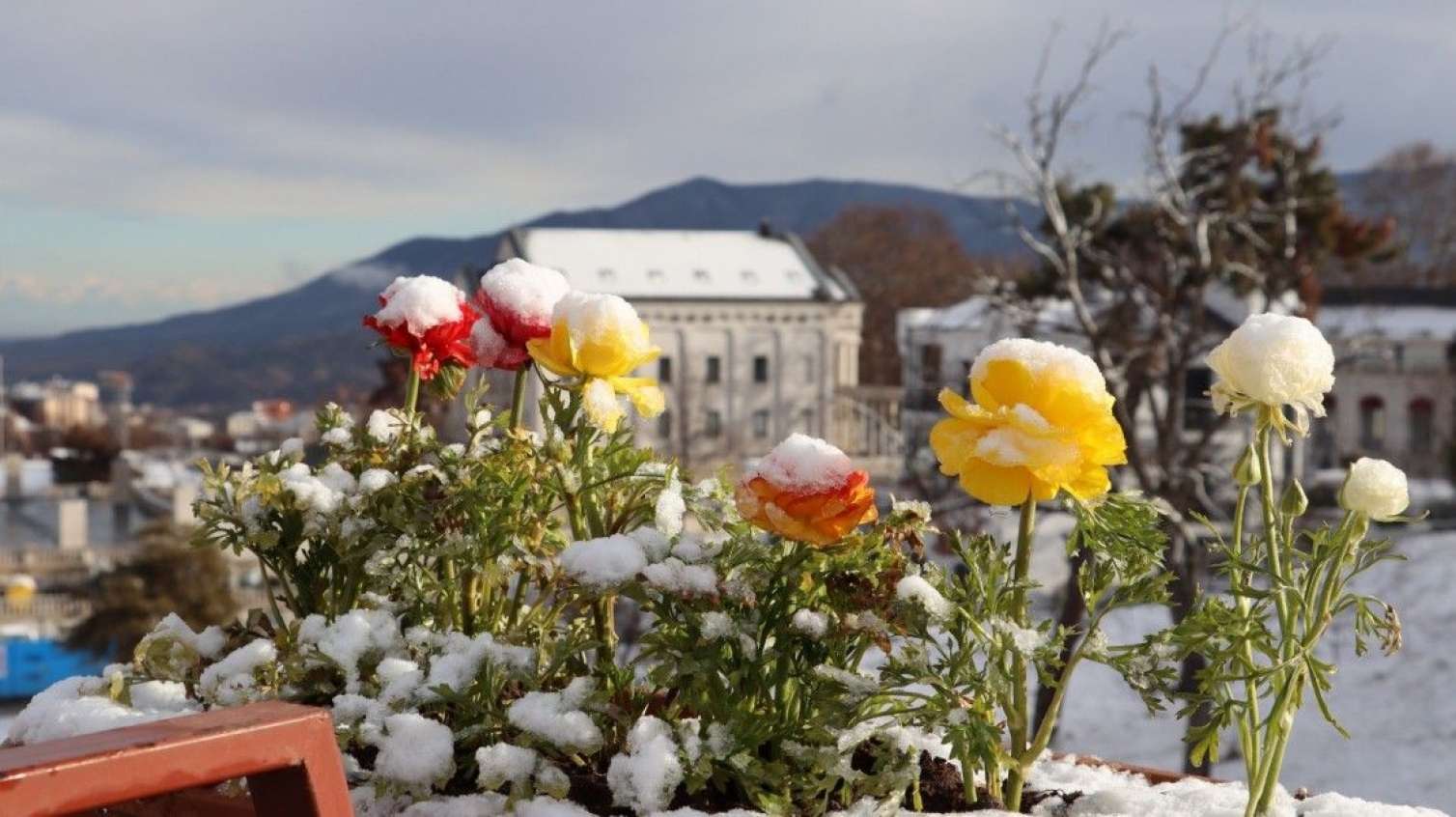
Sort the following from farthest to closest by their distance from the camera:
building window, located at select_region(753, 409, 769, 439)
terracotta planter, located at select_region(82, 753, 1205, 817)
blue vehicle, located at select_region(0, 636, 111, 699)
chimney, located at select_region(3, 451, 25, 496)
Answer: chimney, located at select_region(3, 451, 25, 496), building window, located at select_region(753, 409, 769, 439), blue vehicle, located at select_region(0, 636, 111, 699), terracotta planter, located at select_region(82, 753, 1205, 817)

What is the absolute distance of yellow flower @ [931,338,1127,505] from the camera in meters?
1.54

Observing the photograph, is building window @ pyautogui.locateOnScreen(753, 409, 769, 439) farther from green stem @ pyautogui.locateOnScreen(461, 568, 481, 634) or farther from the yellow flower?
the yellow flower

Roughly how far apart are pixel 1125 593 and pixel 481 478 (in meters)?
0.80

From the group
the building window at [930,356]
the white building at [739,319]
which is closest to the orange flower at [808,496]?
the building window at [930,356]

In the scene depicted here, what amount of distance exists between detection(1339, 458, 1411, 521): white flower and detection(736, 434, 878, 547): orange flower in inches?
19.1

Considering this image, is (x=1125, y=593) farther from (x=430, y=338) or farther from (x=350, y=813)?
(x=430, y=338)

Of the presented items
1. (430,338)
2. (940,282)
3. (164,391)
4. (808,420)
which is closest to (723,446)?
(808,420)

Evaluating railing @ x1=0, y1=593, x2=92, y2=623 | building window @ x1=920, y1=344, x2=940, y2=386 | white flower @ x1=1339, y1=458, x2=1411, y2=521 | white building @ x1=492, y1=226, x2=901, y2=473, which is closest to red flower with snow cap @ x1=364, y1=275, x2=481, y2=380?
white flower @ x1=1339, y1=458, x2=1411, y2=521

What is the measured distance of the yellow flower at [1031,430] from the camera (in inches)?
60.7

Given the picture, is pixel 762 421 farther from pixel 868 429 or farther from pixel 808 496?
pixel 808 496

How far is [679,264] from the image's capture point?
41.1m

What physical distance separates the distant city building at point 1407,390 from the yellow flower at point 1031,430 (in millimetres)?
36244

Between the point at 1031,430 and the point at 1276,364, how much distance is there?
0.25 meters

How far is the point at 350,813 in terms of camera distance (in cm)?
116
